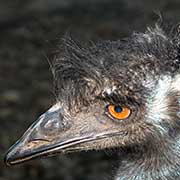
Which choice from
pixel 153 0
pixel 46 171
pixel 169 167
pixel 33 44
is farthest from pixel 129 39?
pixel 153 0

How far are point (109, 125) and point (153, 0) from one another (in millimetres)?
7861

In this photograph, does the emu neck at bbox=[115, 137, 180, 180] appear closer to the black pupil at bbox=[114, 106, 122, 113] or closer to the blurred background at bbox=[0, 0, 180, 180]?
the black pupil at bbox=[114, 106, 122, 113]

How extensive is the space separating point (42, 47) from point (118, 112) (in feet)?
21.9

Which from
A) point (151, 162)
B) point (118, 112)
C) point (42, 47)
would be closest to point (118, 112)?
point (118, 112)

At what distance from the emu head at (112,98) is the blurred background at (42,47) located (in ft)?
11.9

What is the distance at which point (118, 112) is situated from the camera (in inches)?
181

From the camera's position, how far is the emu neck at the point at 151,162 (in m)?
4.62

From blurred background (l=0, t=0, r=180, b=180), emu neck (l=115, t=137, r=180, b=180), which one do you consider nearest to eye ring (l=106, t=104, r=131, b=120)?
emu neck (l=115, t=137, r=180, b=180)

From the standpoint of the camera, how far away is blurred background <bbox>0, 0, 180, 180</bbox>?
28.0 ft

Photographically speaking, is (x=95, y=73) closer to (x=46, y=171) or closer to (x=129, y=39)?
(x=129, y=39)

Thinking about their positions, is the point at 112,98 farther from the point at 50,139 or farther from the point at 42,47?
the point at 42,47

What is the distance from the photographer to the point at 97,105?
468 cm

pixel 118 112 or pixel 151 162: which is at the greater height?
pixel 118 112

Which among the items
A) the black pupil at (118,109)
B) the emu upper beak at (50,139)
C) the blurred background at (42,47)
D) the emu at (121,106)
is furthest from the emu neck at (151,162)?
the blurred background at (42,47)
